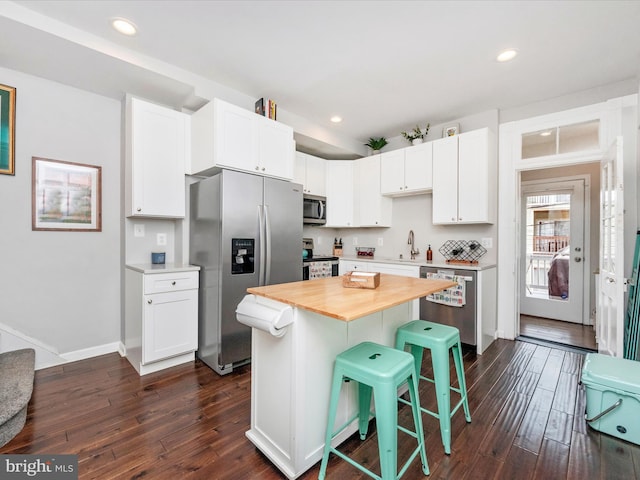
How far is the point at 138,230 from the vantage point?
2996 mm

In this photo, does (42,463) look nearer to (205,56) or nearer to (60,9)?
(60,9)

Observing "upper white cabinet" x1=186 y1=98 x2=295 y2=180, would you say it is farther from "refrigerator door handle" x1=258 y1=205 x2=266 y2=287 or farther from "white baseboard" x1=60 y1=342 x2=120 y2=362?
"white baseboard" x1=60 y1=342 x2=120 y2=362

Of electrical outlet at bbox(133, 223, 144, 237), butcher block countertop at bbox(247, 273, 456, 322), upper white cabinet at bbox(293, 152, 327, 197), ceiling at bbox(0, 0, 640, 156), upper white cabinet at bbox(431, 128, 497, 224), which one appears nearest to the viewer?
butcher block countertop at bbox(247, 273, 456, 322)

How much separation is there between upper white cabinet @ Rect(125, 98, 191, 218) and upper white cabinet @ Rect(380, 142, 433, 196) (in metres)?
2.58

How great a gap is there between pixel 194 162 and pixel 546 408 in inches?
142

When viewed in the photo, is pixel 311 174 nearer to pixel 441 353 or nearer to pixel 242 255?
pixel 242 255

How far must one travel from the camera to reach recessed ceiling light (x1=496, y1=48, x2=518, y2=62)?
2.40m

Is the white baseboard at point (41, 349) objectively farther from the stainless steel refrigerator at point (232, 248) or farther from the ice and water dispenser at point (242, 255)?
the ice and water dispenser at point (242, 255)

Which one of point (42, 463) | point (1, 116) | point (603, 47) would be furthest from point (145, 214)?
point (603, 47)

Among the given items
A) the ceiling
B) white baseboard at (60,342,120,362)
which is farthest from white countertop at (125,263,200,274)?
the ceiling

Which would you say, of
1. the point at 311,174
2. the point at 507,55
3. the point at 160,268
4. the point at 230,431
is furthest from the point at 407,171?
the point at 230,431

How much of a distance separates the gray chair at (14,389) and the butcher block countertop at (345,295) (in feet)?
5.35

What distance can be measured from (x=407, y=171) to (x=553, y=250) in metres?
2.55

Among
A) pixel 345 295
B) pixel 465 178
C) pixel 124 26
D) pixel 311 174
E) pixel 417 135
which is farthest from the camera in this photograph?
pixel 311 174
